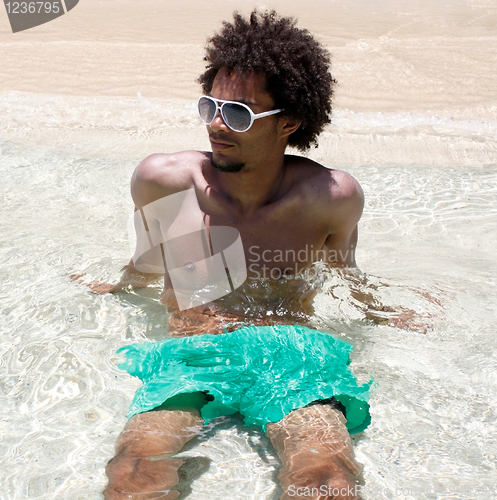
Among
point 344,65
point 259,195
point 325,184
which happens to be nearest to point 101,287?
point 259,195

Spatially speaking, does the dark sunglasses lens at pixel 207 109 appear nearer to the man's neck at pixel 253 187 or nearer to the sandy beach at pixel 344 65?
the man's neck at pixel 253 187

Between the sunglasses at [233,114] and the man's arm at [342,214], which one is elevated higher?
the sunglasses at [233,114]

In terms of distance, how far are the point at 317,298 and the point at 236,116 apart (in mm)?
Result: 1102

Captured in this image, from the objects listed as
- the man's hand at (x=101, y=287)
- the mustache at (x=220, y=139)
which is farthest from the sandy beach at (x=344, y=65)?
the mustache at (x=220, y=139)

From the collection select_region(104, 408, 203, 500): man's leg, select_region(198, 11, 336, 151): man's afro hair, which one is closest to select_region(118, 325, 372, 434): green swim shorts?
select_region(104, 408, 203, 500): man's leg

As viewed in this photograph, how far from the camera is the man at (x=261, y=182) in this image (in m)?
2.20

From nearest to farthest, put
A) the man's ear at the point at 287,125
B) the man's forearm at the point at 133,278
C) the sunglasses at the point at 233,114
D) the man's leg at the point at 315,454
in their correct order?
the man's leg at the point at 315,454, the sunglasses at the point at 233,114, the man's ear at the point at 287,125, the man's forearm at the point at 133,278

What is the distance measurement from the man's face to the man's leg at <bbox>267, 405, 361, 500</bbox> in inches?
36.2

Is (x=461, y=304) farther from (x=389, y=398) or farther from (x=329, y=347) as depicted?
(x=329, y=347)

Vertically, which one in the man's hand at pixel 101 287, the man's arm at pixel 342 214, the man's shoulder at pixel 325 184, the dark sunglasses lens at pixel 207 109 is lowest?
the man's hand at pixel 101 287

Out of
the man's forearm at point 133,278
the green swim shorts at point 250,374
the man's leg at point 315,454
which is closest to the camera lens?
the man's leg at point 315,454

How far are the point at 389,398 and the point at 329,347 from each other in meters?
0.37

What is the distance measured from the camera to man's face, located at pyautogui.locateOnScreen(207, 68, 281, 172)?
219cm

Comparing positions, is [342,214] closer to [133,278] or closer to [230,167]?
[230,167]
